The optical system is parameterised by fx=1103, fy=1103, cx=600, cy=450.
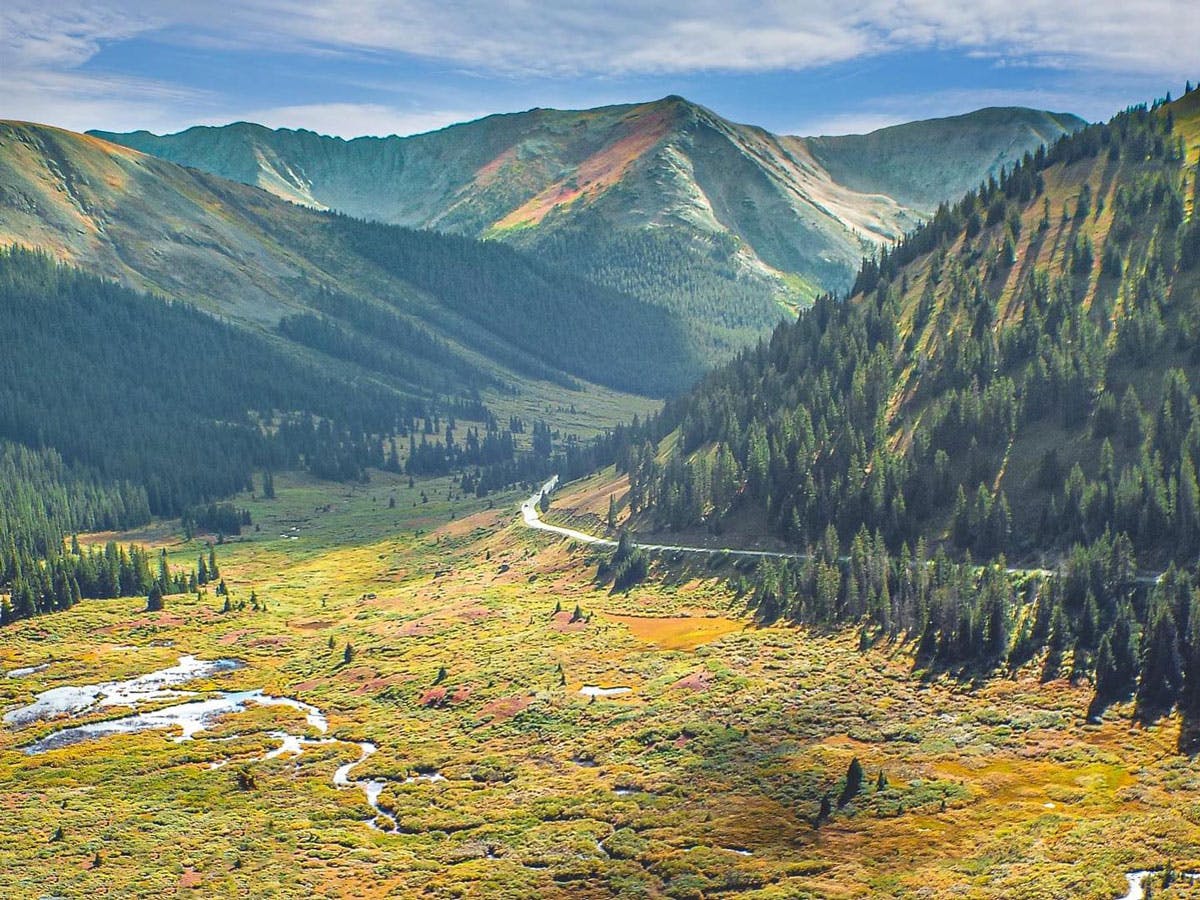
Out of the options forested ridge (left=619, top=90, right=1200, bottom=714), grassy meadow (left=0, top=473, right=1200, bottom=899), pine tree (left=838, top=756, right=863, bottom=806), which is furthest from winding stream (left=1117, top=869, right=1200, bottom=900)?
forested ridge (left=619, top=90, right=1200, bottom=714)

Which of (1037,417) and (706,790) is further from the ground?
(1037,417)

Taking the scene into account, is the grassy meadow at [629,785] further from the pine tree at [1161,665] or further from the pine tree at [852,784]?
the pine tree at [1161,665]

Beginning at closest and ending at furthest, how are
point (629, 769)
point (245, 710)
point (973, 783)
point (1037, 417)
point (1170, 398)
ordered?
point (973, 783)
point (629, 769)
point (245, 710)
point (1170, 398)
point (1037, 417)

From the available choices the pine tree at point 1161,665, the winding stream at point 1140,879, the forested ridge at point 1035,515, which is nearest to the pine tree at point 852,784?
the winding stream at point 1140,879

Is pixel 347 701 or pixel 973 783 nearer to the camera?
pixel 973 783

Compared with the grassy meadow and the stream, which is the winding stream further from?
the stream

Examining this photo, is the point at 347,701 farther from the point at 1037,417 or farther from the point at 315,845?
the point at 1037,417

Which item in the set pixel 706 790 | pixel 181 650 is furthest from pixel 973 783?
pixel 181 650
